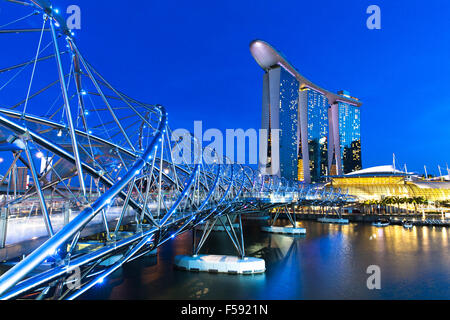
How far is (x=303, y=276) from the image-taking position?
90.1 feet

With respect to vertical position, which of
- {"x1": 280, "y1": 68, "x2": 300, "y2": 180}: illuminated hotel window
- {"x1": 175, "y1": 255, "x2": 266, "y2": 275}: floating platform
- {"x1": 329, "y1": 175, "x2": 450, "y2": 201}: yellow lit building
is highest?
{"x1": 280, "y1": 68, "x2": 300, "y2": 180}: illuminated hotel window

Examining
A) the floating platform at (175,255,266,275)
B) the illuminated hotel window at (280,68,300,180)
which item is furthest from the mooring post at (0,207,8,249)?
the illuminated hotel window at (280,68,300,180)

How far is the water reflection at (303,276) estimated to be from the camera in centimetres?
2244

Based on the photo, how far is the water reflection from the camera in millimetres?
22438

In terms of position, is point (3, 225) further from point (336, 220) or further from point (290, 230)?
point (336, 220)

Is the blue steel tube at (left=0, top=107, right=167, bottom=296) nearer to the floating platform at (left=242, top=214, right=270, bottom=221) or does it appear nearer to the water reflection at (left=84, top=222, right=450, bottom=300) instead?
the water reflection at (left=84, top=222, right=450, bottom=300)

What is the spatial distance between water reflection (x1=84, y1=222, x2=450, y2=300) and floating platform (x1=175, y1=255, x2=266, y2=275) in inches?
30.3

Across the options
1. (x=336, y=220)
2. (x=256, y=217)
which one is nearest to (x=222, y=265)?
(x=336, y=220)

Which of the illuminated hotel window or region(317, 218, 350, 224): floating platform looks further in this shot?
the illuminated hotel window

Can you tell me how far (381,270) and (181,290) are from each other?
61.3ft

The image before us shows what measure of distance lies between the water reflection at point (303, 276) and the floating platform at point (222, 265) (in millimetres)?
769

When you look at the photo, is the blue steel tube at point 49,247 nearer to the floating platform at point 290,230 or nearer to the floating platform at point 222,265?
the floating platform at point 222,265

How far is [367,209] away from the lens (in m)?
105

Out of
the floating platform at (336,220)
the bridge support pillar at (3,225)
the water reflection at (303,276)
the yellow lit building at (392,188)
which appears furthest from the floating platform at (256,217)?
the bridge support pillar at (3,225)
